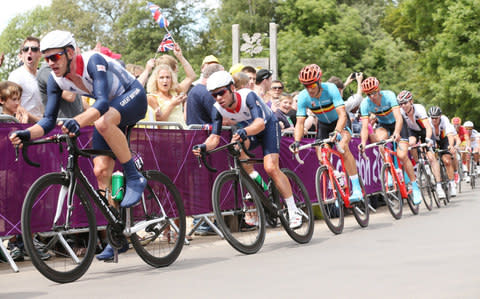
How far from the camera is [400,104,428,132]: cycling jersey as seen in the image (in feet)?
52.3

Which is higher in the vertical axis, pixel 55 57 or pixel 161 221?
pixel 55 57

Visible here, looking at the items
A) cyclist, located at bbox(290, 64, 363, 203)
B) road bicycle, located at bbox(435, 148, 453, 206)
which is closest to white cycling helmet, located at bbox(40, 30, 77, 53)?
cyclist, located at bbox(290, 64, 363, 203)

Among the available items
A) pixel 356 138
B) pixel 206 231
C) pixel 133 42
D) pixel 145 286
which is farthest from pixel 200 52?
pixel 145 286

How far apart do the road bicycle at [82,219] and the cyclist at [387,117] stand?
6.30 metres

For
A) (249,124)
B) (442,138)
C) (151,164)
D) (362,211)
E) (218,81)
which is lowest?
(362,211)

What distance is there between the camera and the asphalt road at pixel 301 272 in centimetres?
624

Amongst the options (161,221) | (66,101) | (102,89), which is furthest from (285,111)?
(102,89)

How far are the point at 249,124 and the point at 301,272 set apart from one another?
2790 mm

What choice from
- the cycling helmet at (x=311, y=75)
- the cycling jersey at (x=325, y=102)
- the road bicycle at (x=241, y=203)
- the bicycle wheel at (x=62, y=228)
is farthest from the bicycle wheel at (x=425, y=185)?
the bicycle wheel at (x=62, y=228)

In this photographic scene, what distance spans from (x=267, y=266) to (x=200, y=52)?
63118 millimetres

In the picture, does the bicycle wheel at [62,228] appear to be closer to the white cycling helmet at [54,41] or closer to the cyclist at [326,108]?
the white cycling helmet at [54,41]

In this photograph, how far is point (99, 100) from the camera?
705cm

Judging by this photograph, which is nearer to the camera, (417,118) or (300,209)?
(300,209)

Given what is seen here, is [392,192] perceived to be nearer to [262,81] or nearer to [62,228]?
[262,81]
